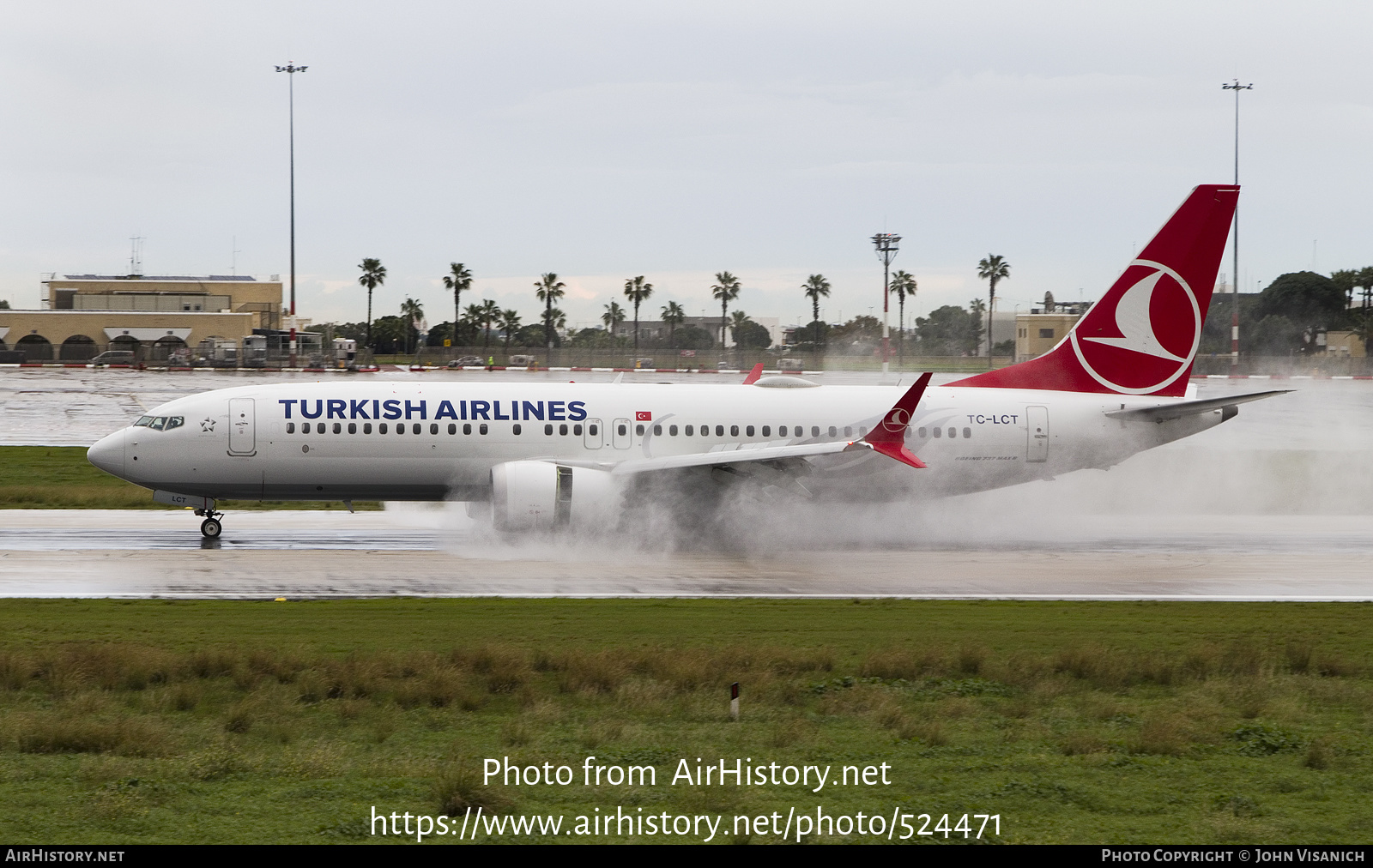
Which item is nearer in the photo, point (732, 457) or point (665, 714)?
point (665, 714)

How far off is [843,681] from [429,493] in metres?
16.9

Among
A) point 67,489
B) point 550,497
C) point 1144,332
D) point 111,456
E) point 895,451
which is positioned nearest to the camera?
point 550,497

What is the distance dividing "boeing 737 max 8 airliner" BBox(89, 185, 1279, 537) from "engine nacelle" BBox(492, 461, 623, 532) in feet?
0.15

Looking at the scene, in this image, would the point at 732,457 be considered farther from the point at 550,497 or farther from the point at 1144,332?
the point at 1144,332

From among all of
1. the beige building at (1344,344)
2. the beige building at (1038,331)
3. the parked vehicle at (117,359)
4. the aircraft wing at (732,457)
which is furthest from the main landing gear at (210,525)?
the beige building at (1344,344)

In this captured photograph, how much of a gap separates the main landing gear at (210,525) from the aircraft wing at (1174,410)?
22.8 meters

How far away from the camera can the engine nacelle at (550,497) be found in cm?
2953

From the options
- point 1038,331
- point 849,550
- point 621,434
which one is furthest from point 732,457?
point 1038,331

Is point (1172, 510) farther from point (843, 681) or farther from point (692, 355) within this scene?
point (692, 355)

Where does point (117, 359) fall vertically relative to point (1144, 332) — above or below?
below

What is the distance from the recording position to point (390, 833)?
1123cm

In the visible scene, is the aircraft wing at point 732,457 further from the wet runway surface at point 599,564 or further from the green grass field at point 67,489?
the green grass field at point 67,489

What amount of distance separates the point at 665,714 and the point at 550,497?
1423 cm

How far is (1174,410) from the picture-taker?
108 ft
